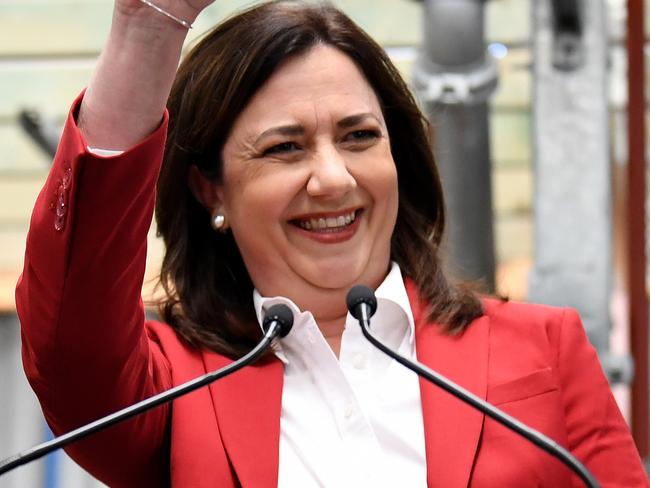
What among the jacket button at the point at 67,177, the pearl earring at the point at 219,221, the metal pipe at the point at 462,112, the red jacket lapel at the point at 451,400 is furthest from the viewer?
the metal pipe at the point at 462,112

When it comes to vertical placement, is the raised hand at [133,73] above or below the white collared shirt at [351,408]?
above

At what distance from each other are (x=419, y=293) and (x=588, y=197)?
3.49 ft

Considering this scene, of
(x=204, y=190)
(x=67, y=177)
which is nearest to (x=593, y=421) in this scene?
(x=204, y=190)

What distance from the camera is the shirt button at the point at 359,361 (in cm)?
216

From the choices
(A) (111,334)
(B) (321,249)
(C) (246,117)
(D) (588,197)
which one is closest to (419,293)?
(B) (321,249)

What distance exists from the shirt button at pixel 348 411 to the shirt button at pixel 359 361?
3.3 inches

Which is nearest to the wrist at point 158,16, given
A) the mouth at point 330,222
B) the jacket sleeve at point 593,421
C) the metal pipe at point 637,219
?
the mouth at point 330,222

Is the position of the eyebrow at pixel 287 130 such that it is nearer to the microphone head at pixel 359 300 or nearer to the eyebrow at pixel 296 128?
the eyebrow at pixel 296 128

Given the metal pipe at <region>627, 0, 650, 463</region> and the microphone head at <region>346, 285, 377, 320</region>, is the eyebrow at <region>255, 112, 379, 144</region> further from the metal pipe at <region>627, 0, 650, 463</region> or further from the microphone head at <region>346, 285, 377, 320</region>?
the metal pipe at <region>627, 0, 650, 463</region>

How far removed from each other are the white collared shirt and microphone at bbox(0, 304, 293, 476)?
8.7 inches

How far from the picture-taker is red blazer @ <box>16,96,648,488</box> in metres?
1.83

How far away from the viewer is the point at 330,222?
2193mm

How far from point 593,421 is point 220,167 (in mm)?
639

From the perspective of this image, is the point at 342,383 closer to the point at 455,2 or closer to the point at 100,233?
the point at 100,233
